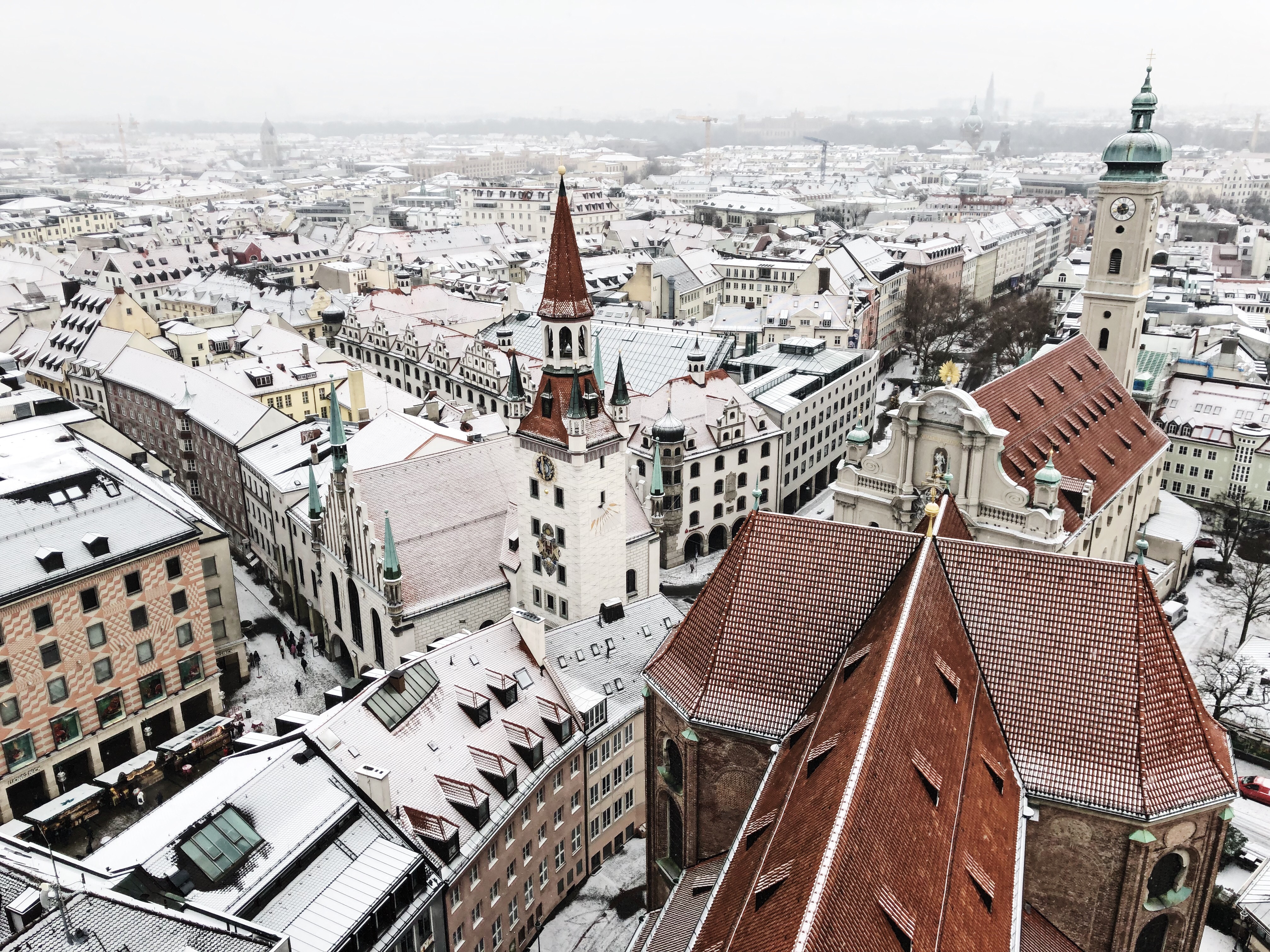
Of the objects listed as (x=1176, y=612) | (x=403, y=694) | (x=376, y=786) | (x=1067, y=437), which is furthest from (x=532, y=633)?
(x=1176, y=612)

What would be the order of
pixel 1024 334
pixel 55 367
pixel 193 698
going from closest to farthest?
1. pixel 193 698
2. pixel 55 367
3. pixel 1024 334

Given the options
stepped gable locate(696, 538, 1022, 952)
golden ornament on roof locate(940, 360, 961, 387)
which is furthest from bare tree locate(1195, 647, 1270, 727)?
stepped gable locate(696, 538, 1022, 952)

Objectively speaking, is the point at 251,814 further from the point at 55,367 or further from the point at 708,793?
the point at 55,367

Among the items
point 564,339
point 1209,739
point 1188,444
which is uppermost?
point 564,339

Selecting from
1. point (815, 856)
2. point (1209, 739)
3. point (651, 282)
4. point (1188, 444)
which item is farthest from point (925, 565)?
point (651, 282)

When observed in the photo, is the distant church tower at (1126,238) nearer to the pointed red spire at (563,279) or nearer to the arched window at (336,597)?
the pointed red spire at (563,279)

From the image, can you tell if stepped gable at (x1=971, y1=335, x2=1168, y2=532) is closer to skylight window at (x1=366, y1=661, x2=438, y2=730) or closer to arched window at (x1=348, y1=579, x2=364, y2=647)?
skylight window at (x1=366, y1=661, x2=438, y2=730)

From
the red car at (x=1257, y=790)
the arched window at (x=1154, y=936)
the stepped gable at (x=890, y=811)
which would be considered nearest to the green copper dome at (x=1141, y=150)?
the red car at (x=1257, y=790)
